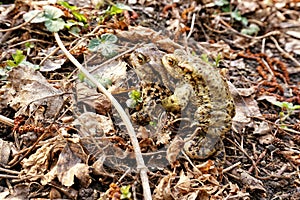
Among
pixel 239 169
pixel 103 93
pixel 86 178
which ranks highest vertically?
pixel 103 93

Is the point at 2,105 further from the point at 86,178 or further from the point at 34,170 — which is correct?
the point at 86,178

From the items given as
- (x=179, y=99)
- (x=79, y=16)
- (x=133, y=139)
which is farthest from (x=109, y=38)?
(x=133, y=139)

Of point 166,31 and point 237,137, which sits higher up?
point 166,31

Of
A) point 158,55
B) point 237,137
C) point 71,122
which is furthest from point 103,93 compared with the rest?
point 237,137

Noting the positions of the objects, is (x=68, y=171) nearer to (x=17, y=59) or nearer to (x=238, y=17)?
(x=17, y=59)

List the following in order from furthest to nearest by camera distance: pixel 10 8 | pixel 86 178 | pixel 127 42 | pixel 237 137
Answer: pixel 10 8
pixel 127 42
pixel 237 137
pixel 86 178

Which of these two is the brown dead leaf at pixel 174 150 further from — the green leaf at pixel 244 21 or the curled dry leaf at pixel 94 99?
the green leaf at pixel 244 21

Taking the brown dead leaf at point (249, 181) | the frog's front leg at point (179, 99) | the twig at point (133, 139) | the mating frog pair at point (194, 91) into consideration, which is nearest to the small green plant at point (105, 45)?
the mating frog pair at point (194, 91)

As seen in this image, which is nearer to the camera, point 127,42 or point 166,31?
point 127,42
